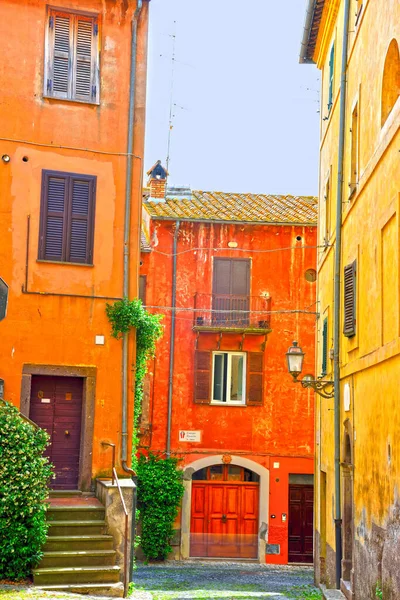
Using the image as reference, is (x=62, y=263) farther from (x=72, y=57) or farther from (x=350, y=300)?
(x=350, y=300)

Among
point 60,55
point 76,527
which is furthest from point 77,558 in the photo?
point 60,55

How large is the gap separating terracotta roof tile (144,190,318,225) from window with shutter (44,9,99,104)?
35.9ft

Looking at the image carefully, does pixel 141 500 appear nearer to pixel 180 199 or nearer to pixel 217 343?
pixel 217 343

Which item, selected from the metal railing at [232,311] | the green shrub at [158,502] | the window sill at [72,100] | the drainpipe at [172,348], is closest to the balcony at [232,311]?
the metal railing at [232,311]

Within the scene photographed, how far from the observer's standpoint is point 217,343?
87.6 ft

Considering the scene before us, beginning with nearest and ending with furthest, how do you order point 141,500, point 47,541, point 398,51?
point 398,51 → point 47,541 → point 141,500

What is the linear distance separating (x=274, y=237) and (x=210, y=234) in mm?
2057

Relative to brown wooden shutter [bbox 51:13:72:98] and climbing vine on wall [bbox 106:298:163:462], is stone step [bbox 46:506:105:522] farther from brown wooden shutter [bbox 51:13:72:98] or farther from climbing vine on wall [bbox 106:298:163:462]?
brown wooden shutter [bbox 51:13:72:98]

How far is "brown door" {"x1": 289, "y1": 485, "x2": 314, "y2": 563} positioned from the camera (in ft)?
A: 85.8

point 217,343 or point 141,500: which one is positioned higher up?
point 217,343

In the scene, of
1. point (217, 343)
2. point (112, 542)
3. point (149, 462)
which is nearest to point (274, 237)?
point (217, 343)

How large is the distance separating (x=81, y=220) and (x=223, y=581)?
1035 centimetres

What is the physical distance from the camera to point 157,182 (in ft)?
94.9

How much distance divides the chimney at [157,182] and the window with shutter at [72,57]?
1228cm
